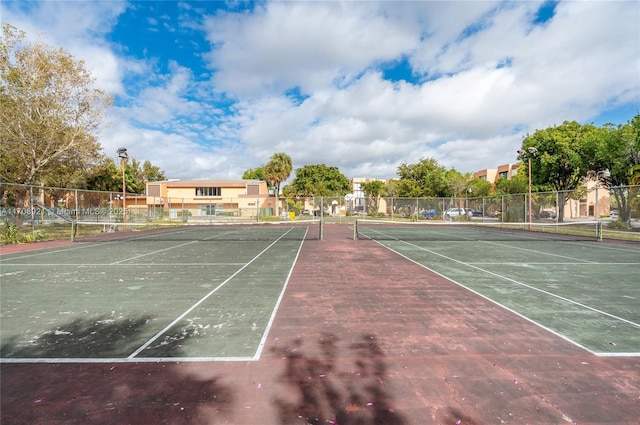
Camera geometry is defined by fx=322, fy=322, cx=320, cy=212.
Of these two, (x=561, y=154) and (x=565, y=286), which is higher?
(x=561, y=154)

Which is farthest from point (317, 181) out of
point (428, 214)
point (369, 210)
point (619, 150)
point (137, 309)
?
point (137, 309)

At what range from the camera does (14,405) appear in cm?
316

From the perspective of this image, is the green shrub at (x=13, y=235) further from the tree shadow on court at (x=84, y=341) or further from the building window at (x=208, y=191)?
the building window at (x=208, y=191)

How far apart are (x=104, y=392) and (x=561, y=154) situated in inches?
1506

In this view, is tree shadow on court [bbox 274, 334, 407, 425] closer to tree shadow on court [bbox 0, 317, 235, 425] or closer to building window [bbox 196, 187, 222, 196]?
tree shadow on court [bbox 0, 317, 235, 425]

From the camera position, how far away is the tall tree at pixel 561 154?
2970 centimetres

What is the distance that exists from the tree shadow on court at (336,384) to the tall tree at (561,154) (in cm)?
3170

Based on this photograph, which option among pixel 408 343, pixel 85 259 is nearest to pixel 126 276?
pixel 85 259

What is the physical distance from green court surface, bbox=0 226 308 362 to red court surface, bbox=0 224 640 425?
39 cm

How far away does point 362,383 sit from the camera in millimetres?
3508

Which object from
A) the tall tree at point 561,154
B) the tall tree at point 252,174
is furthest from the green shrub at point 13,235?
the tall tree at point 252,174

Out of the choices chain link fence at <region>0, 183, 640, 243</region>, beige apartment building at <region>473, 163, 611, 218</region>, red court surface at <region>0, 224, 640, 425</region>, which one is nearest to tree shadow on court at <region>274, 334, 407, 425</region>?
red court surface at <region>0, 224, 640, 425</region>

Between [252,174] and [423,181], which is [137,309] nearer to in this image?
[423,181]

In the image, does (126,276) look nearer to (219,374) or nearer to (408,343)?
(219,374)
